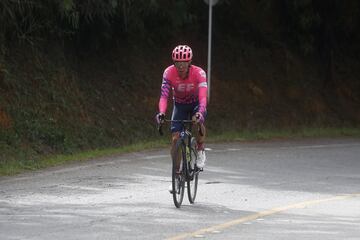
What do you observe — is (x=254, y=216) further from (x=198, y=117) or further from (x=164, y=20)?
(x=164, y=20)

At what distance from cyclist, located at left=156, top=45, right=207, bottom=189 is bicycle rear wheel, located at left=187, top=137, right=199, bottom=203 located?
0.31ft

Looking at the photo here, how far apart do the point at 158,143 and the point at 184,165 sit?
878cm

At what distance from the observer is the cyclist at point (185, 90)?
11.3 m

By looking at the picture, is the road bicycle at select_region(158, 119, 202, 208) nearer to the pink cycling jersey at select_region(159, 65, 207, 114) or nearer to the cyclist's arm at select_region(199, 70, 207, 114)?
the cyclist's arm at select_region(199, 70, 207, 114)

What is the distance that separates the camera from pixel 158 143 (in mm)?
20234

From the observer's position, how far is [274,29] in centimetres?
2950

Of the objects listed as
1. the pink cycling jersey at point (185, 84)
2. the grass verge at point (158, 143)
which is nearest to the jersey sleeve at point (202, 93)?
the pink cycling jersey at point (185, 84)

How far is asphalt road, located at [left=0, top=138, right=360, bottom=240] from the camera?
955cm

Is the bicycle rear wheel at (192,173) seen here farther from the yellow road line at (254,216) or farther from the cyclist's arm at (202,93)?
the yellow road line at (254,216)

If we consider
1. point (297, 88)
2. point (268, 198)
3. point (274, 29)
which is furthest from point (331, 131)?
point (268, 198)

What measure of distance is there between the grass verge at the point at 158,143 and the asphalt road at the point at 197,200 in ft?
1.74

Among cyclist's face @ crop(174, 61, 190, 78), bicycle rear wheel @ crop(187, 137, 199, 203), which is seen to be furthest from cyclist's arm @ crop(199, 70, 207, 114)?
bicycle rear wheel @ crop(187, 137, 199, 203)

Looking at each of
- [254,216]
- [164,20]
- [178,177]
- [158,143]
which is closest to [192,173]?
[178,177]

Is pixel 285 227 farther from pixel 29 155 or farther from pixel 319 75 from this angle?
pixel 319 75
